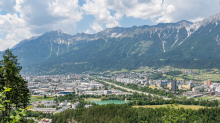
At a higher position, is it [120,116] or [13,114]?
[13,114]

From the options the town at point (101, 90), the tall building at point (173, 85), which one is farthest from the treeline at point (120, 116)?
the tall building at point (173, 85)

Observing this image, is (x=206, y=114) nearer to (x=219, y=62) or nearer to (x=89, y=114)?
(x=89, y=114)

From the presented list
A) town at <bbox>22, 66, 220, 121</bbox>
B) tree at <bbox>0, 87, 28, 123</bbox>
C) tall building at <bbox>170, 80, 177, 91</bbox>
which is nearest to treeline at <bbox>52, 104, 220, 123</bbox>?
town at <bbox>22, 66, 220, 121</bbox>

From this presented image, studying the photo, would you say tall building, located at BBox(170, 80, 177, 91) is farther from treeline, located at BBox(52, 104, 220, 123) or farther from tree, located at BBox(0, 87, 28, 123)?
tree, located at BBox(0, 87, 28, 123)

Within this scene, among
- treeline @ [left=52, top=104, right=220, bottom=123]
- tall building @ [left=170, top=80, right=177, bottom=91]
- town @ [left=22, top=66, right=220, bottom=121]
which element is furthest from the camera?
tall building @ [left=170, top=80, right=177, bottom=91]

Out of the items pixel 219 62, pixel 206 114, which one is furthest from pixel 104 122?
pixel 219 62

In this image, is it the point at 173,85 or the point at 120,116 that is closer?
the point at 120,116

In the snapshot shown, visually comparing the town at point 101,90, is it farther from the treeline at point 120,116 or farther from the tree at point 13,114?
the tree at point 13,114

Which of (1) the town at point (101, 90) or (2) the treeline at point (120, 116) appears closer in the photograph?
(2) the treeline at point (120, 116)

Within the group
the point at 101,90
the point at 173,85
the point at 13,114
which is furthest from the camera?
the point at 101,90

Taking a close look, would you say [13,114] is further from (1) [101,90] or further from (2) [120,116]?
(1) [101,90]

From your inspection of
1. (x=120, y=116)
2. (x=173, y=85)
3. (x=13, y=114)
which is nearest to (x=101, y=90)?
(x=173, y=85)
